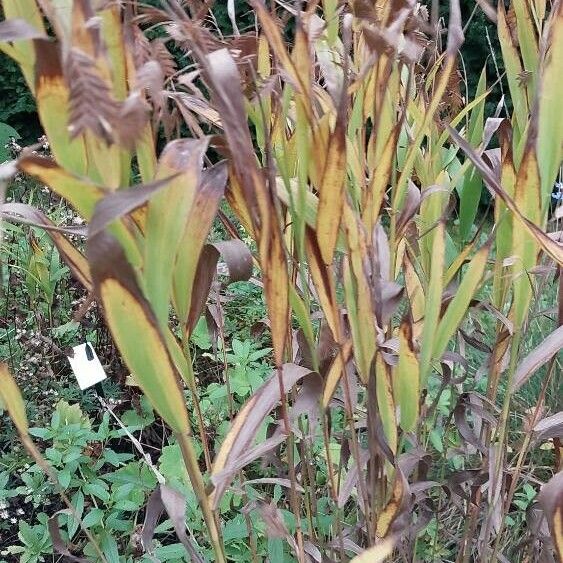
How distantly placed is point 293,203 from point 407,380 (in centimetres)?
20

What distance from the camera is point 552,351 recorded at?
0.72 metres

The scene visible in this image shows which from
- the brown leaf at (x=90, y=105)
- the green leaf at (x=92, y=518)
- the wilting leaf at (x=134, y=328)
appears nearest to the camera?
the brown leaf at (x=90, y=105)

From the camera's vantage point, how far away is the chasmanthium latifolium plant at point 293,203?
1.39 feet

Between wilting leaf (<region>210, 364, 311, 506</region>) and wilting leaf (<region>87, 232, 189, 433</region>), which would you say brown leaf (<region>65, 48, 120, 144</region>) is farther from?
wilting leaf (<region>210, 364, 311, 506</region>)

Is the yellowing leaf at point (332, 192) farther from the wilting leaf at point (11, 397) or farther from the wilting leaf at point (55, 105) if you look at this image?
the wilting leaf at point (11, 397)

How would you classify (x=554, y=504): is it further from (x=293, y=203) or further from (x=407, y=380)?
(x=293, y=203)

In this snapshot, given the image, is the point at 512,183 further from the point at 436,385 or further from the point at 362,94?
the point at 436,385

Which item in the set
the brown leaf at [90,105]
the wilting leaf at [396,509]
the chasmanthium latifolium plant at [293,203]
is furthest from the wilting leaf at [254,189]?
the wilting leaf at [396,509]

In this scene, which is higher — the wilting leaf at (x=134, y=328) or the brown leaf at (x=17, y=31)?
the brown leaf at (x=17, y=31)

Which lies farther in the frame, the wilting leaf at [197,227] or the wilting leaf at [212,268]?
the wilting leaf at [212,268]

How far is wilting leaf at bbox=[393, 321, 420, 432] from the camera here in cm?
65

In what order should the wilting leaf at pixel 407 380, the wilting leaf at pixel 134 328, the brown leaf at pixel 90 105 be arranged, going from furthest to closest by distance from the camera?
1. the wilting leaf at pixel 407 380
2. the wilting leaf at pixel 134 328
3. the brown leaf at pixel 90 105

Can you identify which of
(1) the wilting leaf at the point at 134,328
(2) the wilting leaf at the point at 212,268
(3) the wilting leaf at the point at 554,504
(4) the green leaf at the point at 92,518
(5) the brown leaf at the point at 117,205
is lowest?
(4) the green leaf at the point at 92,518

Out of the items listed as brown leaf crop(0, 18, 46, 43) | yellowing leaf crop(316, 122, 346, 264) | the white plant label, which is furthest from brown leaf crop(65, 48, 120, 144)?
the white plant label
